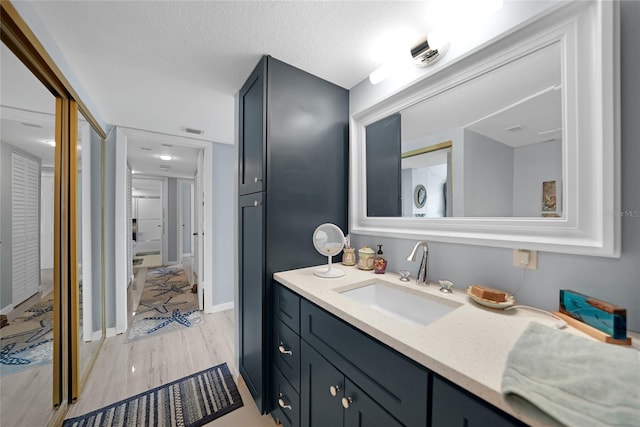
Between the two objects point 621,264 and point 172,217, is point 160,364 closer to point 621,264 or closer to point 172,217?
point 621,264

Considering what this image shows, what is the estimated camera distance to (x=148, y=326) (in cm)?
265

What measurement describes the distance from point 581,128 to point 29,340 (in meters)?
2.67

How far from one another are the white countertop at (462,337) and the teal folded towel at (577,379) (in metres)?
0.03

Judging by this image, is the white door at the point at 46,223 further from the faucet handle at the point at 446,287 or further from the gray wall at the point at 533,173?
the gray wall at the point at 533,173

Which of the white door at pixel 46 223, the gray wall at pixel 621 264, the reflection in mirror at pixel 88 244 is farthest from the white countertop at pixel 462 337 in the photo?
the reflection in mirror at pixel 88 244

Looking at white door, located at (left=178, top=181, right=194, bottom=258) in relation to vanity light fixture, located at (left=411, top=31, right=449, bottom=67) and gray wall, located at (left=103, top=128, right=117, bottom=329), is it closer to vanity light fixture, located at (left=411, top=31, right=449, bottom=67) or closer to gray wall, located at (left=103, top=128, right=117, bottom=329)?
gray wall, located at (left=103, top=128, right=117, bottom=329)

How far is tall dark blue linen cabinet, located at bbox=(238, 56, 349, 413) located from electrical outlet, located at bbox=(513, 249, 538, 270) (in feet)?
3.40

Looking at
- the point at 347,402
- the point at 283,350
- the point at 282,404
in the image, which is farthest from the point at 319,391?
the point at 282,404

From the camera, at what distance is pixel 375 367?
76 centimetres

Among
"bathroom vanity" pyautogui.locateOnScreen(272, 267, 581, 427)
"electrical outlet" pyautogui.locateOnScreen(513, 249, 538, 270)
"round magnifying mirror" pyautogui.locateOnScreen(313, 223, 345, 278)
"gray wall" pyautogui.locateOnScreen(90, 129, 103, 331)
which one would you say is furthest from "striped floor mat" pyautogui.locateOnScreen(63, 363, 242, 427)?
"electrical outlet" pyautogui.locateOnScreen(513, 249, 538, 270)

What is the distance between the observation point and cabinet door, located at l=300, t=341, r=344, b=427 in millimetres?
919

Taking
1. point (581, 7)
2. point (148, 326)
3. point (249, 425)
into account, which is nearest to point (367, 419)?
point (249, 425)

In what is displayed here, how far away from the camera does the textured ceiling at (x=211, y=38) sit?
1.10 m

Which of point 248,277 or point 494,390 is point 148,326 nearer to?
point 248,277
